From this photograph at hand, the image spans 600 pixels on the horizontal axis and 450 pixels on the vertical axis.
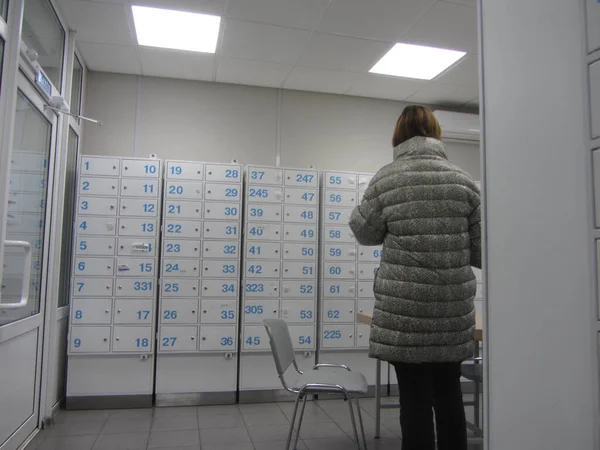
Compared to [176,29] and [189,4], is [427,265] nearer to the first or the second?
[189,4]

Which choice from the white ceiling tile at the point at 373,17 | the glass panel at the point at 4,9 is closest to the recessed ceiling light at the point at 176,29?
the white ceiling tile at the point at 373,17

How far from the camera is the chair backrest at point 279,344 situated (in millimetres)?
2355

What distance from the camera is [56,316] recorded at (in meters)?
3.18

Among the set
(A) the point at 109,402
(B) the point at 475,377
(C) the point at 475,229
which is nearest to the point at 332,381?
(B) the point at 475,377

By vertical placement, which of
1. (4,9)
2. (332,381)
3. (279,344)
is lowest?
(332,381)

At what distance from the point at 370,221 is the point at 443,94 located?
11.3 feet

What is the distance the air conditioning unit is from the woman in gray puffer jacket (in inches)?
131

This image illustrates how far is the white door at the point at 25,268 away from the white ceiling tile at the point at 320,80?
2111mm

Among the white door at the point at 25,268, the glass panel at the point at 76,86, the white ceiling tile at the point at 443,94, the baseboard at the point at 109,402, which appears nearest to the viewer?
the white door at the point at 25,268

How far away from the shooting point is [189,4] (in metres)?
2.91

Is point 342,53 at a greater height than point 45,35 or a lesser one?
greater

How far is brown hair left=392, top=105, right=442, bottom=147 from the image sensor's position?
1.57 meters

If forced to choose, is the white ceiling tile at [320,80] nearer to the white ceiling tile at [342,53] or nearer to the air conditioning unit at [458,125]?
the white ceiling tile at [342,53]

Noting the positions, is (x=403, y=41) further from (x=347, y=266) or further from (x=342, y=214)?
(x=347, y=266)
